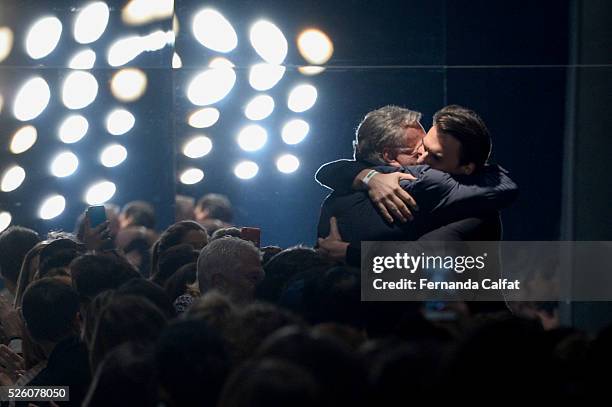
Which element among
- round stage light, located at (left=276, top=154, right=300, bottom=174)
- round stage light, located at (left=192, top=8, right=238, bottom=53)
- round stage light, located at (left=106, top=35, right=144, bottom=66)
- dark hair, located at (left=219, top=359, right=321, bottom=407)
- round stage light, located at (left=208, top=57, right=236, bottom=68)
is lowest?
dark hair, located at (left=219, top=359, right=321, bottom=407)

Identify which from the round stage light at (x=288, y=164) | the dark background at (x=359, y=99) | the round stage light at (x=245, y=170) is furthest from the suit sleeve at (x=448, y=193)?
the round stage light at (x=245, y=170)

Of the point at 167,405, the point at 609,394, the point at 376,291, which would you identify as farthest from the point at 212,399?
the point at 376,291

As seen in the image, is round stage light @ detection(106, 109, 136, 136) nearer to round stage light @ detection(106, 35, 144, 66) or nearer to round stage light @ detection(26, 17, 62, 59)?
round stage light @ detection(106, 35, 144, 66)

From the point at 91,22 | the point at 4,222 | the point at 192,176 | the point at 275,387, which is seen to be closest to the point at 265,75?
the point at 192,176

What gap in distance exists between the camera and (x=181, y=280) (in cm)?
361

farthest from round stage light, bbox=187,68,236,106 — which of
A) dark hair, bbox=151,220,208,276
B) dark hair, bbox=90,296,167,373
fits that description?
dark hair, bbox=90,296,167,373

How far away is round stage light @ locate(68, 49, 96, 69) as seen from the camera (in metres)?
3.89

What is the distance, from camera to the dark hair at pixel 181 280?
357 cm

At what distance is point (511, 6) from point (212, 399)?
2308 mm

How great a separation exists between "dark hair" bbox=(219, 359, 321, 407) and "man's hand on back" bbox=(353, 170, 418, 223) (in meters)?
1.56

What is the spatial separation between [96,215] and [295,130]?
773mm

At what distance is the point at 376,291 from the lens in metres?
3.25

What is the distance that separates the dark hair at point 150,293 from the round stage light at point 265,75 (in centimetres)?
99

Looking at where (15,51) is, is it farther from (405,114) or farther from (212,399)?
(212,399)
